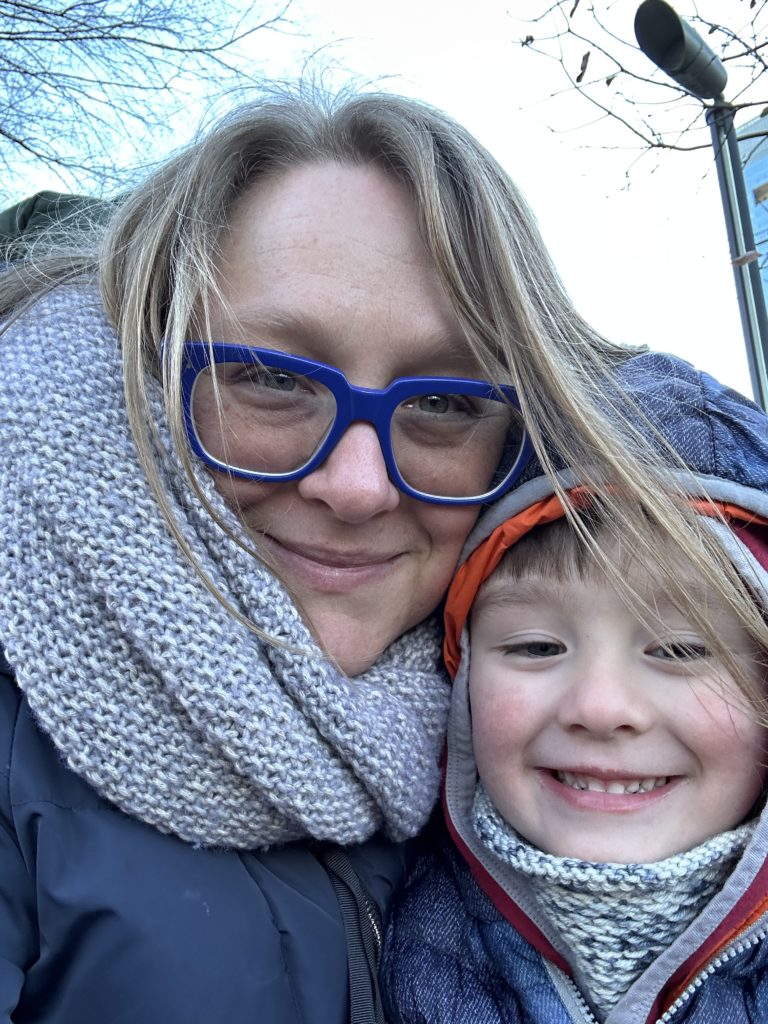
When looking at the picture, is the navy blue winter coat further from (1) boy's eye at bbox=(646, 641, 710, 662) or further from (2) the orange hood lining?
(1) boy's eye at bbox=(646, 641, 710, 662)

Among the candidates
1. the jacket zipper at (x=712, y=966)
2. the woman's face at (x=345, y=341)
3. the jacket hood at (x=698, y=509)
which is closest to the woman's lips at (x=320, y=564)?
the woman's face at (x=345, y=341)

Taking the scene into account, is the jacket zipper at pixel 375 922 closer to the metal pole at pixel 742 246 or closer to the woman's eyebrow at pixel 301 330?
the woman's eyebrow at pixel 301 330

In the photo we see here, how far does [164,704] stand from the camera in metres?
1.19

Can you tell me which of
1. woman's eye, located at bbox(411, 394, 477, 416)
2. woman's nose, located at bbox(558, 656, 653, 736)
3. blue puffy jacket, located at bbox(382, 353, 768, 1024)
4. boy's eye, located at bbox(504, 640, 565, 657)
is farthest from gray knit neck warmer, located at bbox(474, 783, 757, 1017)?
woman's eye, located at bbox(411, 394, 477, 416)

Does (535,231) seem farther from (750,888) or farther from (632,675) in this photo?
(750,888)

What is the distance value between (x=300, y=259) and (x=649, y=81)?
253cm

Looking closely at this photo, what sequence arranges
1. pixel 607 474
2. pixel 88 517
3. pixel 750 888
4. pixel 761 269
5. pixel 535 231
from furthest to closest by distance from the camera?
pixel 761 269, pixel 535 231, pixel 607 474, pixel 750 888, pixel 88 517

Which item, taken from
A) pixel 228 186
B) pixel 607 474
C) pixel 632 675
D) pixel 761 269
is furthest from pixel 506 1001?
pixel 761 269

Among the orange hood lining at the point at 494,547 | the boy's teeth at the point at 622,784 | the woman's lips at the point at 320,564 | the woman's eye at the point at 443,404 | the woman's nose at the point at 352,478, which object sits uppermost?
the woman's eye at the point at 443,404

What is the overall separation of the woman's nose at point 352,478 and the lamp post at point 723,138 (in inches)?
87.4

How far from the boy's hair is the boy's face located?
0.07ft

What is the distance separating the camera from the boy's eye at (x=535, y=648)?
1.45m

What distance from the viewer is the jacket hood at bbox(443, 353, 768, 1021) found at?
131 centimetres

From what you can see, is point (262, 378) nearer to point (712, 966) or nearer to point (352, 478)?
point (352, 478)
